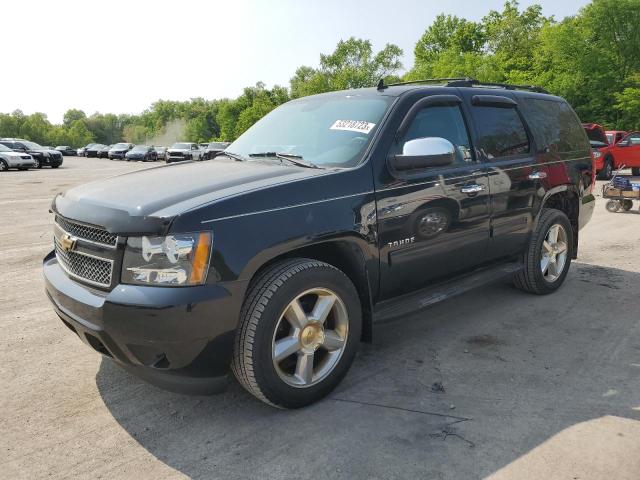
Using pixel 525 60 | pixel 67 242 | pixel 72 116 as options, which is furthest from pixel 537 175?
pixel 72 116

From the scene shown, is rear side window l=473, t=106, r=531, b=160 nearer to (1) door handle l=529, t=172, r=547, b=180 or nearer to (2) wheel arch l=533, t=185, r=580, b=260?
(1) door handle l=529, t=172, r=547, b=180

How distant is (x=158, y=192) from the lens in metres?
2.87

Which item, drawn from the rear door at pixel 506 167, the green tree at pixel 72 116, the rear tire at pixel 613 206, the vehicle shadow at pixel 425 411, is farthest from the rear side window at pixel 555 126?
the green tree at pixel 72 116

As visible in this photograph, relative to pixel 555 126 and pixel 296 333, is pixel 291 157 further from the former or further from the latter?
pixel 555 126

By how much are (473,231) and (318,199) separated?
1542 millimetres

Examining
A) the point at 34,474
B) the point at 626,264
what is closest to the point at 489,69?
the point at 626,264

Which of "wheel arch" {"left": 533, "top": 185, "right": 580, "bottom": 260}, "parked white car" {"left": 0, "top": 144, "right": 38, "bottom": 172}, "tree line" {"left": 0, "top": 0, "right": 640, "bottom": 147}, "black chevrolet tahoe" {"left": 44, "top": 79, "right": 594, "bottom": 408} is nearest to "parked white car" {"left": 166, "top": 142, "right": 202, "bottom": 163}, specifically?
"parked white car" {"left": 0, "top": 144, "right": 38, "bottom": 172}

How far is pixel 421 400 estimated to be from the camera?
3.08m

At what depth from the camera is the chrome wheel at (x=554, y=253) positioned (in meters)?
5.01

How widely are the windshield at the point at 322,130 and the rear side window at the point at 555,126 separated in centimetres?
194

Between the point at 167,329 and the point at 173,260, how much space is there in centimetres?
33

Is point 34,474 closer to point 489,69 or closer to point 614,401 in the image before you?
point 614,401

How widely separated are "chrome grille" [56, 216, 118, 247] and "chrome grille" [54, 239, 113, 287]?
0.09 metres

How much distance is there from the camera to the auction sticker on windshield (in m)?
3.46
